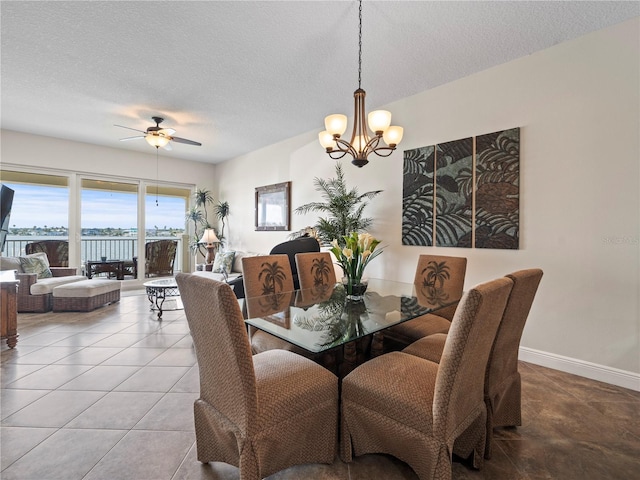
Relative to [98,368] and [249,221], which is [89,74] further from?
[249,221]

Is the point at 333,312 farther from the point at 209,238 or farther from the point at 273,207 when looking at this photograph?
the point at 209,238

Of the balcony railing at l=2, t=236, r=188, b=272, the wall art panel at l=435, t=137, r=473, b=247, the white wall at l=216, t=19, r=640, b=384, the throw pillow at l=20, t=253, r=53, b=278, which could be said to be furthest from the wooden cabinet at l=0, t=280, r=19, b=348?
the white wall at l=216, t=19, r=640, b=384

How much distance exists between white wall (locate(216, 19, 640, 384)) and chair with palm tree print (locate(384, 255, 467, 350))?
573mm

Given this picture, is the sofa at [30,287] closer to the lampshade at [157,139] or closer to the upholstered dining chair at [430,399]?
the lampshade at [157,139]

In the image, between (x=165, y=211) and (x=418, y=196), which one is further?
(x=165, y=211)

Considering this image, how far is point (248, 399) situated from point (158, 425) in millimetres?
1059

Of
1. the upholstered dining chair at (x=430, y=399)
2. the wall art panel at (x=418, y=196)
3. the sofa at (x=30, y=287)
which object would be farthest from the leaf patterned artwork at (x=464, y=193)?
the sofa at (x=30, y=287)

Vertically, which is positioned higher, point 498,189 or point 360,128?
point 360,128

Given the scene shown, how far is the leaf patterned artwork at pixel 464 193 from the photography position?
2.85 metres

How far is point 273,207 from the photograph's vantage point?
556cm

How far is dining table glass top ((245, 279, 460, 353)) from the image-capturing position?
1584mm

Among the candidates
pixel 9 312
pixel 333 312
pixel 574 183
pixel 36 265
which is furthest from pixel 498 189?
pixel 36 265

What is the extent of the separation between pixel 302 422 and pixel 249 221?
515 cm

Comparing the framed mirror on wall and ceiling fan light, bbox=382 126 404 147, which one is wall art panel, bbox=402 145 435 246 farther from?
the framed mirror on wall
